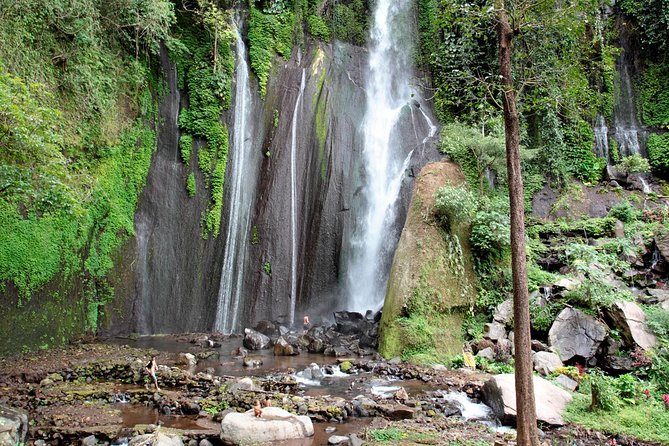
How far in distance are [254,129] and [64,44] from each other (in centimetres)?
631

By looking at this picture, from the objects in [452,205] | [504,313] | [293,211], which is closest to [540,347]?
[504,313]

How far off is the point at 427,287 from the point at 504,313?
2072 mm

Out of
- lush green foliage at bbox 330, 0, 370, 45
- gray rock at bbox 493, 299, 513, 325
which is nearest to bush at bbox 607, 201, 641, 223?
gray rock at bbox 493, 299, 513, 325

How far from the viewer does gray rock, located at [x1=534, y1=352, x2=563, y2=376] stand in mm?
9734

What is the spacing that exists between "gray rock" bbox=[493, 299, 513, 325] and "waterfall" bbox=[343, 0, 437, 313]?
4.54 m

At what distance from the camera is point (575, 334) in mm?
10719

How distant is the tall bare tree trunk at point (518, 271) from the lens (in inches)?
221

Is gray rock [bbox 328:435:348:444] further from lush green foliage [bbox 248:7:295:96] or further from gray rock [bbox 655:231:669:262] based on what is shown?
lush green foliage [bbox 248:7:295:96]

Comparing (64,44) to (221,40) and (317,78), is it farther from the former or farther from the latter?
(317,78)

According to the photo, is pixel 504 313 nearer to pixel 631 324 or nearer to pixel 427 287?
pixel 427 287

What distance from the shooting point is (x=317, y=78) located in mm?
18594

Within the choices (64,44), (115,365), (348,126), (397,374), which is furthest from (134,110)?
(397,374)

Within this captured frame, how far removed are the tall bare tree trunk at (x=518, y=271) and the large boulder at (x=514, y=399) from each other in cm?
200

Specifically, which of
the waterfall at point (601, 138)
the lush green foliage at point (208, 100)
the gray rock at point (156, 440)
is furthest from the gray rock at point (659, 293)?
the lush green foliage at point (208, 100)
